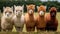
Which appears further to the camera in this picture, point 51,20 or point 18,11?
point 51,20

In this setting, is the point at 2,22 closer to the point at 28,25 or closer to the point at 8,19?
the point at 8,19

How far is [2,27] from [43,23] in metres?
1.10

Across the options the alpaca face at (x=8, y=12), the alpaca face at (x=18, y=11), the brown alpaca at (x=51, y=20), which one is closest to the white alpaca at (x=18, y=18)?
the alpaca face at (x=18, y=11)

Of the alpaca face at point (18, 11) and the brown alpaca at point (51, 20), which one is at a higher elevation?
the alpaca face at point (18, 11)

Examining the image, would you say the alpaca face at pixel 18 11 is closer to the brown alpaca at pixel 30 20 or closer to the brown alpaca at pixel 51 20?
the brown alpaca at pixel 30 20

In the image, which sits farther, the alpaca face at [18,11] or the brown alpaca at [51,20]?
the brown alpaca at [51,20]

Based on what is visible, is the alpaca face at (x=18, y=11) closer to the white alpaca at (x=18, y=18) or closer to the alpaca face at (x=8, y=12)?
the white alpaca at (x=18, y=18)

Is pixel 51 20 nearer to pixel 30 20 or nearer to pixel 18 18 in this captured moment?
pixel 30 20

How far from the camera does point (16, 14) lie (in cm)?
660

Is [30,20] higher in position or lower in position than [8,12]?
lower

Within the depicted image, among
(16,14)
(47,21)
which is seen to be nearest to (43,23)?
(47,21)

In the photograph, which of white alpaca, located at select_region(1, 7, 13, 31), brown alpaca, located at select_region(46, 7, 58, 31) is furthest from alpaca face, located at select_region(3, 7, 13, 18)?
brown alpaca, located at select_region(46, 7, 58, 31)

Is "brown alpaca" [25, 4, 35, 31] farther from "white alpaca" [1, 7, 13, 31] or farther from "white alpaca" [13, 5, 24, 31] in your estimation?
"white alpaca" [1, 7, 13, 31]

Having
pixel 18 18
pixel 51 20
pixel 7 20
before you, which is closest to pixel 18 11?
pixel 18 18
